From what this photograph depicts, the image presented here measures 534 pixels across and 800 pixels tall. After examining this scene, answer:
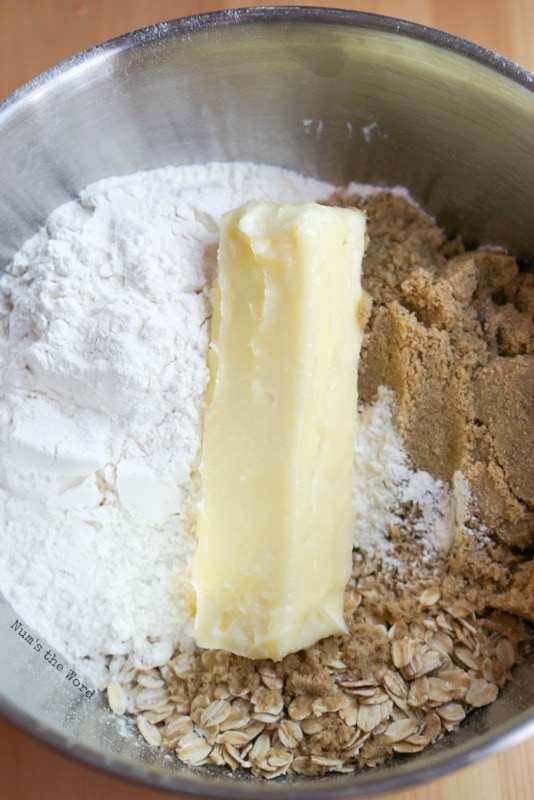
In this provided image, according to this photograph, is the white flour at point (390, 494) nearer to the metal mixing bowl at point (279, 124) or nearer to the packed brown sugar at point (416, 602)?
the packed brown sugar at point (416, 602)

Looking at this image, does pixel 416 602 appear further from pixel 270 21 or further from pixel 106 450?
pixel 270 21

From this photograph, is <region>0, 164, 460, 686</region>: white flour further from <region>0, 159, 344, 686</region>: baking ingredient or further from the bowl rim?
the bowl rim

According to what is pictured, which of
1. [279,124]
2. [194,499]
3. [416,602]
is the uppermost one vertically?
[279,124]

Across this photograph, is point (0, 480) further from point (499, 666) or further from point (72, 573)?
point (499, 666)

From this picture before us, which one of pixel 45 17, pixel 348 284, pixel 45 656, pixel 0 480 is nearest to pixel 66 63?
pixel 45 17

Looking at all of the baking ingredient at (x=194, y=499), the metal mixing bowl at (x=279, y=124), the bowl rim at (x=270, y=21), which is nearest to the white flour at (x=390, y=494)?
the baking ingredient at (x=194, y=499)

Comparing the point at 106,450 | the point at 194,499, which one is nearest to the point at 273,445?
the point at 194,499
